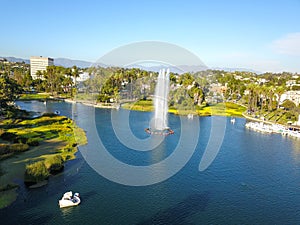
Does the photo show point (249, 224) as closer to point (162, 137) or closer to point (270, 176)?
point (270, 176)

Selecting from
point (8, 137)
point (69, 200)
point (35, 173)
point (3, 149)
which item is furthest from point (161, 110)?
point (69, 200)

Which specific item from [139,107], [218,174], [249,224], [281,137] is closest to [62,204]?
[249,224]

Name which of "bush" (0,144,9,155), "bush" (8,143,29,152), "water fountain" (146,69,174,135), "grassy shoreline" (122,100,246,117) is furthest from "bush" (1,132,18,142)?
"grassy shoreline" (122,100,246,117)

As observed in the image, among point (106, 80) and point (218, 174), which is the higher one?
point (106, 80)

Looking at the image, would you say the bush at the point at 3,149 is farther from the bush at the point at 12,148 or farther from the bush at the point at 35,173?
the bush at the point at 35,173

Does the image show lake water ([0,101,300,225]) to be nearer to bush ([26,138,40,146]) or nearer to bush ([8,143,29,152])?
bush ([26,138,40,146])

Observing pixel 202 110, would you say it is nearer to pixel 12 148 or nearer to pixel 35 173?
Answer: pixel 12 148
